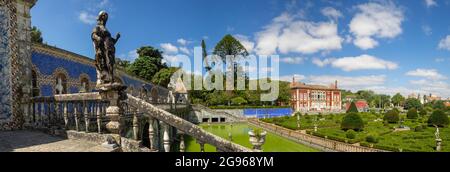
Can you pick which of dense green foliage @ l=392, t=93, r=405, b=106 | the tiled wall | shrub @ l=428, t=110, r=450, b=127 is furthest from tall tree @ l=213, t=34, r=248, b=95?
dense green foliage @ l=392, t=93, r=405, b=106

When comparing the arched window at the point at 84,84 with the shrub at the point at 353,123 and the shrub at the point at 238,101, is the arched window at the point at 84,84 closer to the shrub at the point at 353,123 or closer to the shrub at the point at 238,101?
the shrub at the point at 353,123

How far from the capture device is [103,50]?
6.21m

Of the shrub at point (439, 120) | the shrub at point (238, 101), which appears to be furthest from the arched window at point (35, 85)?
the shrub at point (238, 101)

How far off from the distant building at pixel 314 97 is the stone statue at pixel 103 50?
68498 millimetres

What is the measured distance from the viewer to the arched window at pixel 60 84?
14988mm

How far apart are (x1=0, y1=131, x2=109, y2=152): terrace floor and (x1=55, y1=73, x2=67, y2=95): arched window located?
723 cm

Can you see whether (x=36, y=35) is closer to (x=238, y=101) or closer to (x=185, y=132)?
(x=238, y=101)

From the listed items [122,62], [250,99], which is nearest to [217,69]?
[250,99]

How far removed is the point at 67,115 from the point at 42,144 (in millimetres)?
1341

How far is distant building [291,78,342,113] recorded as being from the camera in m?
73.8

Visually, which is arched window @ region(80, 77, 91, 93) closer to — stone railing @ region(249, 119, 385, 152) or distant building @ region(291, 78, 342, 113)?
stone railing @ region(249, 119, 385, 152)

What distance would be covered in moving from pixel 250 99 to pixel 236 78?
Result: 5.82 metres
